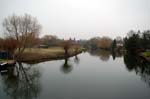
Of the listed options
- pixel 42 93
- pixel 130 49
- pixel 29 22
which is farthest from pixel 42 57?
pixel 130 49

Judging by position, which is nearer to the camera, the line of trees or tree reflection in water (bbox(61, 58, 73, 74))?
tree reflection in water (bbox(61, 58, 73, 74))

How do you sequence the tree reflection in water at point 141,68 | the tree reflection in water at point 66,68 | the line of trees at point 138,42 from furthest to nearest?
1. the line of trees at point 138,42
2. the tree reflection in water at point 66,68
3. the tree reflection in water at point 141,68

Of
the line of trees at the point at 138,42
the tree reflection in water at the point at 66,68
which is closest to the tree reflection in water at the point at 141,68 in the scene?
the tree reflection in water at the point at 66,68

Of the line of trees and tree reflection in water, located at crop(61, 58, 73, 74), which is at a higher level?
the line of trees

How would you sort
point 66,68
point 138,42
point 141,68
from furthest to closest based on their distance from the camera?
point 138,42, point 141,68, point 66,68

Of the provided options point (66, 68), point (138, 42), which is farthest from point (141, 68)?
point (138, 42)

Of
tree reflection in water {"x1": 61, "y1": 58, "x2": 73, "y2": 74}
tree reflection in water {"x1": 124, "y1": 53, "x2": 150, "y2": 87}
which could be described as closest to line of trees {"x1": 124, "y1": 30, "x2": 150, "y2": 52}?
tree reflection in water {"x1": 124, "y1": 53, "x2": 150, "y2": 87}

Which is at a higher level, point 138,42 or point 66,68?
point 138,42

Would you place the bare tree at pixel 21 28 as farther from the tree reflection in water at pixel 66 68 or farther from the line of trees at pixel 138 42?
the line of trees at pixel 138 42

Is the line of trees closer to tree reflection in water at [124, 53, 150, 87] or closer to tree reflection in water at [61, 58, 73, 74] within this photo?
tree reflection in water at [124, 53, 150, 87]

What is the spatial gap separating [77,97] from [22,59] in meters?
22.7

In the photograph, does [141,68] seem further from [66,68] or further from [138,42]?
[138,42]

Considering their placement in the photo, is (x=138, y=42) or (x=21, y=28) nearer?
(x=21, y=28)

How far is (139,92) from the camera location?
1284 cm
